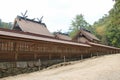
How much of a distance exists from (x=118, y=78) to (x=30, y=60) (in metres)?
10.1

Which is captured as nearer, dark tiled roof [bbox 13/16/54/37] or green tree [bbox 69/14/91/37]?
dark tiled roof [bbox 13/16/54/37]

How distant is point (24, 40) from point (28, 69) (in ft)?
8.82

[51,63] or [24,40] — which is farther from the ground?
[24,40]

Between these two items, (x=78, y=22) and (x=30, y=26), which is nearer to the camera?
(x=30, y=26)

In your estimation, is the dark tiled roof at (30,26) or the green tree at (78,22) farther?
the green tree at (78,22)

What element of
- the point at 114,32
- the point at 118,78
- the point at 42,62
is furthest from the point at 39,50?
the point at 114,32

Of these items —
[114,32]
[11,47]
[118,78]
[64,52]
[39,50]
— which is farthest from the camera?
[114,32]

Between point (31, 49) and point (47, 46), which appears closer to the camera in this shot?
point (31, 49)

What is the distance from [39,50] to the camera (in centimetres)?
2269

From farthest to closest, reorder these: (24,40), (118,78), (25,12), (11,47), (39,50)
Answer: (25,12) < (39,50) < (24,40) < (11,47) < (118,78)

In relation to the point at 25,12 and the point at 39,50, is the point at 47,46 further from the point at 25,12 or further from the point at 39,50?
the point at 25,12

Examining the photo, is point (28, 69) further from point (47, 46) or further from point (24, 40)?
point (47, 46)

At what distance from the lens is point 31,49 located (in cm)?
2138

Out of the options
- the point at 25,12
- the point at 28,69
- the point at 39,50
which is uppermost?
the point at 25,12
